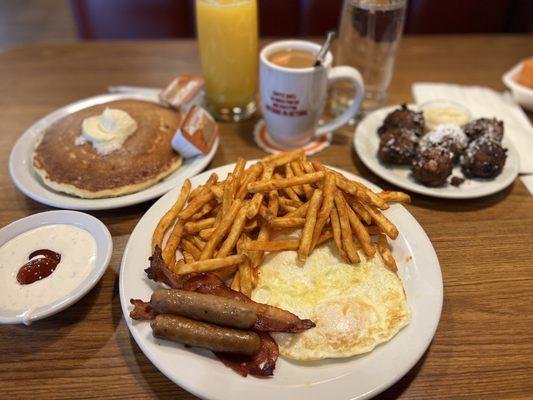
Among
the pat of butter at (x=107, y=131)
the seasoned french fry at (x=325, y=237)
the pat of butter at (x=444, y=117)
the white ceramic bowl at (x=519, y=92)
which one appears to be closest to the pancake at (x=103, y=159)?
the pat of butter at (x=107, y=131)

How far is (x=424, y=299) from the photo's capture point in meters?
1.37

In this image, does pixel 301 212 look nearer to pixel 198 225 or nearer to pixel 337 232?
pixel 337 232

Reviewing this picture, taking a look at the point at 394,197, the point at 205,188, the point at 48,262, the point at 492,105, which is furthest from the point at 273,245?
the point at 492,105

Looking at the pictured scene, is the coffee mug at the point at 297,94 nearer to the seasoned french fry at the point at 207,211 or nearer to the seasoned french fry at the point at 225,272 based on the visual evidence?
the seasoned french fry at the point at 207,211

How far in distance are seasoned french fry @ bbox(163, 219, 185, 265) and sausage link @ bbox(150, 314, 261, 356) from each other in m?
0.29

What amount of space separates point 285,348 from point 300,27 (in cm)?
367

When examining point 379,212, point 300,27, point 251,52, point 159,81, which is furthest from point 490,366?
point 300,27

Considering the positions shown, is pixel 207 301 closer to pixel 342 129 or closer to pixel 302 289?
pixel 302 289

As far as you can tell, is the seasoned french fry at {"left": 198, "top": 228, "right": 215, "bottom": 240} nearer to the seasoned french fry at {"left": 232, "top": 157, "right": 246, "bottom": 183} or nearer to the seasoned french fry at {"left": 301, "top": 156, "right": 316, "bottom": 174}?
the seasoned french fry at {"left": 232, "top": 157, "right": 246, "bottom": 183}

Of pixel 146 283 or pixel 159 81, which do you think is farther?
pixel 159 81

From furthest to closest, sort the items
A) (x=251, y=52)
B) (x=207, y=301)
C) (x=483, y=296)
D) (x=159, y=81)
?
(x=159, y=81) < (x=251, y=52) < (x=483, y=296) < (x=207, y=301)

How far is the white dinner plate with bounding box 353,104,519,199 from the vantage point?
75.2 inches

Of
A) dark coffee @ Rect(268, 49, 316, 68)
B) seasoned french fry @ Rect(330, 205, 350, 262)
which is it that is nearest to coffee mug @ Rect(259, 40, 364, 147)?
dark coffee @ Rect(268, 49, 316, 68)

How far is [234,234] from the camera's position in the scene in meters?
1.49
